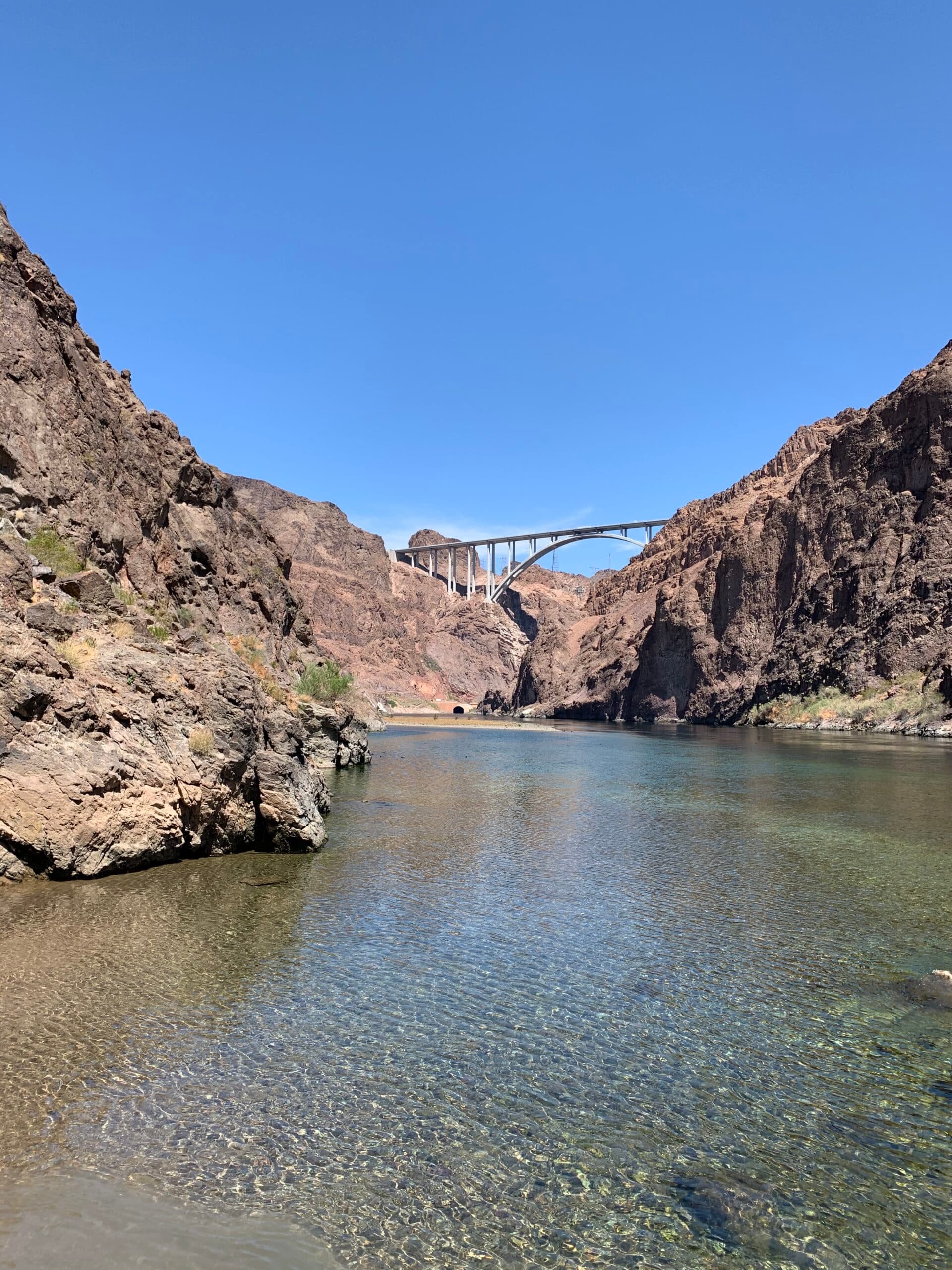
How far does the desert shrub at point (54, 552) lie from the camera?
17375mm

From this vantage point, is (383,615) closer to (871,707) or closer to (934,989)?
(871,707)

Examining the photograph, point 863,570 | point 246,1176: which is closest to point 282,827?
point 246,1176

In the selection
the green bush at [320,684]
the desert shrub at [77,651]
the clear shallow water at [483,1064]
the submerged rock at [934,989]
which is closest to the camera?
the clear shallow water at [483,1064]

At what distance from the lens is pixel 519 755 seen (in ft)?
160

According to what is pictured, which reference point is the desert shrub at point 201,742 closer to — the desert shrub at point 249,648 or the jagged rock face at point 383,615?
the desert shrub at point 249,648

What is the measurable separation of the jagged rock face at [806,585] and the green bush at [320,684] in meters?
50.1

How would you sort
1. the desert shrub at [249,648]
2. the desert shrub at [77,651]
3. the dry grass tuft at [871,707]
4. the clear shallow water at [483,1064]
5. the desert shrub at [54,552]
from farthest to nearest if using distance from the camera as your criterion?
the dry grass tuft at [871,707] → the desert shrub at [249,648] → the desert shrub at [54,552] → the desert shrub at [77,651] → the clear shallow water at [483,1064]

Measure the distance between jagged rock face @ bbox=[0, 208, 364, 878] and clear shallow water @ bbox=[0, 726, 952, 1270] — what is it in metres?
0.99

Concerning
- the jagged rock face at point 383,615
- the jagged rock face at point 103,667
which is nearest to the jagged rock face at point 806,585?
the jagged rock face at point 383,615

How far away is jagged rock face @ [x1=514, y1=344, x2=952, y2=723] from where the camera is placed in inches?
3204

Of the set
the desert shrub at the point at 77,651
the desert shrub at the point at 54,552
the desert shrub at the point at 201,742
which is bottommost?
the desert shrub at the point at 201,742

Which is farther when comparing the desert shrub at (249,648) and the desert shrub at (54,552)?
the desert shrub at (249,648)

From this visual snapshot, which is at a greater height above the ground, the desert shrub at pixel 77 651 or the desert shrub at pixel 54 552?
the desert shrub at pixel 54 552

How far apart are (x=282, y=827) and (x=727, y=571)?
334ft
